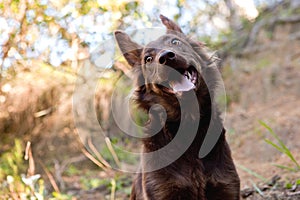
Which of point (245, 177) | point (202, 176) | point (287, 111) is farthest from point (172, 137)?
point (287, 111)

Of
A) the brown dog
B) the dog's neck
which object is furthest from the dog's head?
the dog's neck

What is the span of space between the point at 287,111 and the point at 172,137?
16.6 ft

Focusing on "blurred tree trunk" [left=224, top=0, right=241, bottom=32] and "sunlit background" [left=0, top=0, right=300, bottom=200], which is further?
"blurred tree trunk" [left=224, top=0, right=241, bottom=32]

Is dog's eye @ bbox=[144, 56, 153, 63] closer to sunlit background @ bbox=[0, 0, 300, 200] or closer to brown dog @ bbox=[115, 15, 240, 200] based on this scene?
brown dog @ bbox=[115, 15, 240, 200]

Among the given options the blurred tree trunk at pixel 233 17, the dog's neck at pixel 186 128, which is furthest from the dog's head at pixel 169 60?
the blurred tree trunk at pixel 233 17

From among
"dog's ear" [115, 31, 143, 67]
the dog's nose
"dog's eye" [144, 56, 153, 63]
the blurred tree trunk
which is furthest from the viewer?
the blurred tree trunk

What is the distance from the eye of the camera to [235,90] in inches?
389

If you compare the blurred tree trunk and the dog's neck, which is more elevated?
the blurred tree trunk

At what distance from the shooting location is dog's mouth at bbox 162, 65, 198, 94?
3426 millimetres

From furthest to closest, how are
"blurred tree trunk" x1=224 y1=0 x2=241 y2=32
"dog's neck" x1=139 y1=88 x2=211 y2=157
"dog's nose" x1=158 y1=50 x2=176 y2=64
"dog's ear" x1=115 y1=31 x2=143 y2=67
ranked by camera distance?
1. "blurred tree trunk" x1=224 y1=0 x2=241 y2=32
2. "dog's ear" x1=115 y1=31 x2=143 y2=67
3. "dog's neck" x1=139 y1=88 x2=211 y2=157
4. "dog's nose" x1=158 y1=50 x2=176 y2=64

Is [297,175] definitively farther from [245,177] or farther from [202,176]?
[202,176]

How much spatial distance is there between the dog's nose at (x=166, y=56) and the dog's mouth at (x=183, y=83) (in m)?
0.16

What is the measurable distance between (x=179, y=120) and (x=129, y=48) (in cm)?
86

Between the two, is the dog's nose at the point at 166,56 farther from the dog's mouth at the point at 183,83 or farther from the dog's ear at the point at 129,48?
the dog's ear at the point at 129,48
